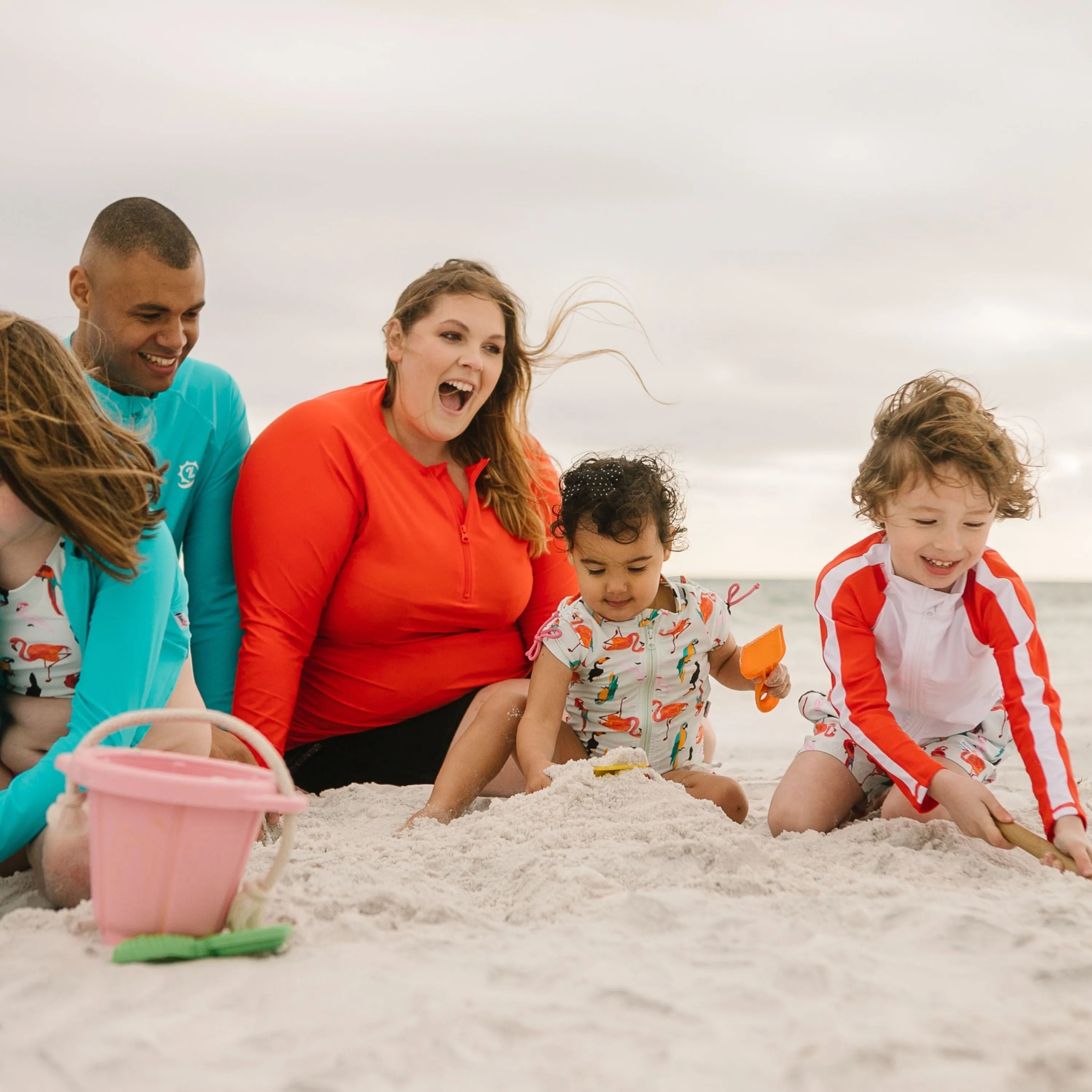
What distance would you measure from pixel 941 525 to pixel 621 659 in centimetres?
90

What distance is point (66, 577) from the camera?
2.17 meters

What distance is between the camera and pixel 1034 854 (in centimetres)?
229

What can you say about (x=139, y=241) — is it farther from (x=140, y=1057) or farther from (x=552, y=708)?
(x=140, y=1057)

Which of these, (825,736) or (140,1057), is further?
(825,736)

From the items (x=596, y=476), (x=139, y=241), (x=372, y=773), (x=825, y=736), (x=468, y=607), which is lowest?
(x=372, y=773)

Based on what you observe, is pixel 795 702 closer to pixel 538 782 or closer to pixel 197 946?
pixel 538 782

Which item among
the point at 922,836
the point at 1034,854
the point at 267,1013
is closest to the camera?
the point at 267,1013

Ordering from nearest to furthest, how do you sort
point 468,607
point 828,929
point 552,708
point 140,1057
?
1. point 140,1057
2. point 828,929
3. point 552,708
4. point 468,607

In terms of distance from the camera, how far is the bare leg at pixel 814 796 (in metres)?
2.72

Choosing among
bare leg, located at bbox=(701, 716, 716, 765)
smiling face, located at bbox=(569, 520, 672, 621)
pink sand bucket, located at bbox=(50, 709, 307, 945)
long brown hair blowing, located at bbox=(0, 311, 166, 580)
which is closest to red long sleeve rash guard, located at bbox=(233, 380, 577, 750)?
smiling face, located at bbox=(569, 520, 672, 621)

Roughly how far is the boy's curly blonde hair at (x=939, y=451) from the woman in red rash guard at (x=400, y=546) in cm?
104

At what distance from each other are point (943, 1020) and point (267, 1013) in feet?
2.92

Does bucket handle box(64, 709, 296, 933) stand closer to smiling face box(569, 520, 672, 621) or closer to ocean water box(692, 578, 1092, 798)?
smiling face box(569, 520, 672, 621)

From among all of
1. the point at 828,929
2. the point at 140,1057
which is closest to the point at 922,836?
the point at 828,929
